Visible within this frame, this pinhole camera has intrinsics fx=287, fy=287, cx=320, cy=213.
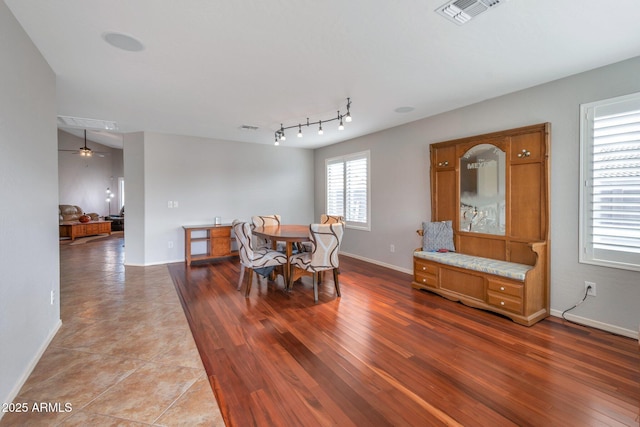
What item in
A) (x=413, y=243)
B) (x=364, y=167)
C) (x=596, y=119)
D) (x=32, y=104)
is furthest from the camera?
(x=364, y=167)

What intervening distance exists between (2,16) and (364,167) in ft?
16.1

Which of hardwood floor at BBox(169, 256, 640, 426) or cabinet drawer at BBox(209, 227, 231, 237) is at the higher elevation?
cabinet drawer at BBox(209, 227, 231, 237)

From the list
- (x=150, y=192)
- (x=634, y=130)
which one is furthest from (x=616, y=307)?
(x=150, y=192)

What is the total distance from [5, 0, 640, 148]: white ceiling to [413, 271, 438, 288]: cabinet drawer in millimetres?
2285

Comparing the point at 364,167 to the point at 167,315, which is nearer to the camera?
the point at 167,315

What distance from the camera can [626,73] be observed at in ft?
8.63

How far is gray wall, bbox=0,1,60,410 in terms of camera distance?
1795 mm

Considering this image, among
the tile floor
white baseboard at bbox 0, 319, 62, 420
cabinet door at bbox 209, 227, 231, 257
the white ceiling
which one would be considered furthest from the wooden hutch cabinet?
white baseboard at bbox 0, 319, 62, 420

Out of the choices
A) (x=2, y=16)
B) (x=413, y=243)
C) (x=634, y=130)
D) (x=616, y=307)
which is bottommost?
(x=616, y=307)

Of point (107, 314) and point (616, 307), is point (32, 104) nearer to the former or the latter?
point (107, 314)

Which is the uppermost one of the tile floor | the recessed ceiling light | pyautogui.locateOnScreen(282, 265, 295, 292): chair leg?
the recessed ceiling light

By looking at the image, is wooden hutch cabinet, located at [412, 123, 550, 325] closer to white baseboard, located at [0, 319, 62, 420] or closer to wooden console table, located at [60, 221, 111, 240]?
white baseboard, located at [0, 319, 62, 420]

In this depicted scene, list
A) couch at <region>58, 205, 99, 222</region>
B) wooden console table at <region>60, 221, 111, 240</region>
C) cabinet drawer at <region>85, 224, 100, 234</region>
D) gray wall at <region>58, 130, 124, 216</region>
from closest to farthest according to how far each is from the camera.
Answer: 1. wooden console table at <region>60, 221, 111, 240</region>
2. couch at <region>58, 205, 99, 222</region>
3. cabinet drawer at <region>85, 224, 100, 234</region>
4. gray wall at <region>58, 130, 124, 216</region>

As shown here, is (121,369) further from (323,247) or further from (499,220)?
(499,220)
